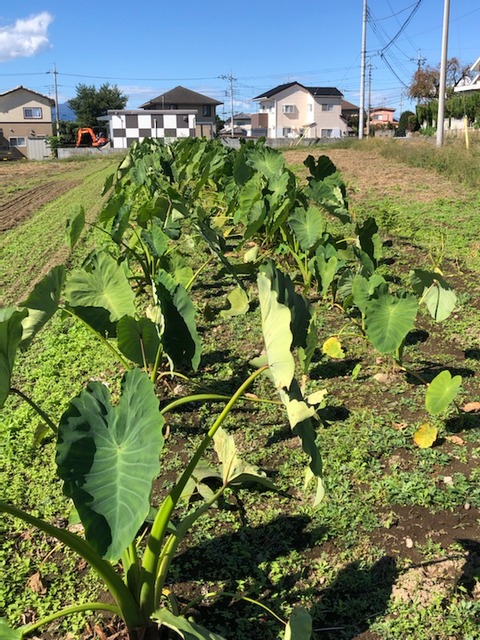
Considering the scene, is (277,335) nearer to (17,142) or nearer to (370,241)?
(370,241)

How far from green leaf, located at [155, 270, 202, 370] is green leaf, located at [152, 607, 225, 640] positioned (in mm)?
1097

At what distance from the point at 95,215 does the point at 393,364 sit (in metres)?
8.08

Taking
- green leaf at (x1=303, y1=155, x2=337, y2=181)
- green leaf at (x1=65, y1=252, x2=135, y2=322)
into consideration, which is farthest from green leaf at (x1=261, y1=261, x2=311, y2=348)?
green leaf at (x1=303, y1=155, x2=337, y2=181)

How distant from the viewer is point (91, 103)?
55.0 m

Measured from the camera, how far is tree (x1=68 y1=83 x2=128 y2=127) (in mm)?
55188

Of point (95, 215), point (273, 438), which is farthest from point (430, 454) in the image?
point (95, 215)

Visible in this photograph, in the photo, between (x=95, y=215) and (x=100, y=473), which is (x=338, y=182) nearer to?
(x=100, y=473)

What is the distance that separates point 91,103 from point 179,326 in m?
57.2

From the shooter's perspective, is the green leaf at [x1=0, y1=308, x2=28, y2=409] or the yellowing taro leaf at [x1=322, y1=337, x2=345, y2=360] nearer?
the green leaf at [x1=0, y1=308, x2=28, y2=409]

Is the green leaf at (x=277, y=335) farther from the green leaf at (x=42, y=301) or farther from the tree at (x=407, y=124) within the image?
the tree at (x=407, y=124)

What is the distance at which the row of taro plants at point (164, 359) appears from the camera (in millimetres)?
1431

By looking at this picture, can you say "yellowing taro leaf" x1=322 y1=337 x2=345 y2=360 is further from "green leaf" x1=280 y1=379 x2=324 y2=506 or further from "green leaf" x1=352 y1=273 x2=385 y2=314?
"green leaf" x1=280 y1=379 x2=324 y2=506

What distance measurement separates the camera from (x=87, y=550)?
1.55 m

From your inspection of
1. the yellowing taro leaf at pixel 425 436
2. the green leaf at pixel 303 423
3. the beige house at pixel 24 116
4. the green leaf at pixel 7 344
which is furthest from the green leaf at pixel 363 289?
the beige house at pixel 24 116
